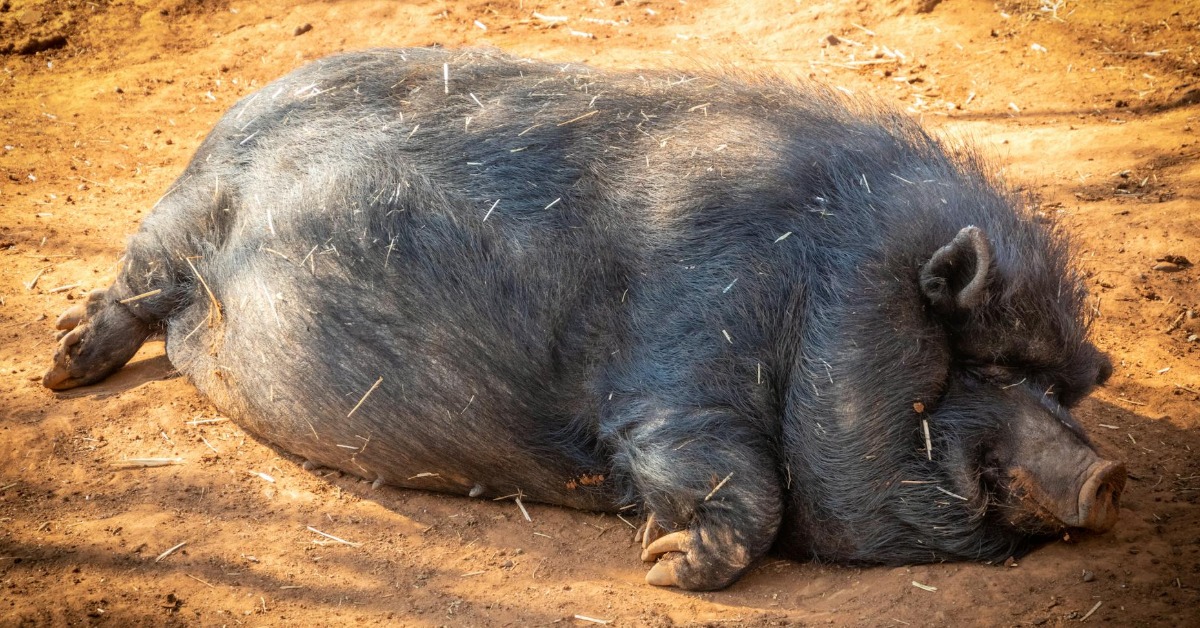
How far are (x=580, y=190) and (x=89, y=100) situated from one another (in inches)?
247

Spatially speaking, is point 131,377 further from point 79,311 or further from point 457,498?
point 457,498

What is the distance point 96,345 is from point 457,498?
7.08ft

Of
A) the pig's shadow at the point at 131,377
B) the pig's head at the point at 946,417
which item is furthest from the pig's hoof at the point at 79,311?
the pig's head at the point at 946,417

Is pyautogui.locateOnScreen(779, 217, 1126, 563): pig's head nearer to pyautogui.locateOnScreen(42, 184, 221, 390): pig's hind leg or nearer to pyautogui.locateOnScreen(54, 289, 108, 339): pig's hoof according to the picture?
pyautogui.locateOnScreen(42, 184, 221, 390): pig's hind leg

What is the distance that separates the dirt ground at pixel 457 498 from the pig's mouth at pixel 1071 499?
178 mm

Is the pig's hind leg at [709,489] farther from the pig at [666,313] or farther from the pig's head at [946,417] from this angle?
the pig's head at [946,417]

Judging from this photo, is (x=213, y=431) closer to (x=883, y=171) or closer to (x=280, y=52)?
(x=883, y=171)

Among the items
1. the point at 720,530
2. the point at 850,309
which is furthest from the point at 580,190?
the point at 720,530

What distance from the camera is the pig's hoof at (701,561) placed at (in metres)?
3.63

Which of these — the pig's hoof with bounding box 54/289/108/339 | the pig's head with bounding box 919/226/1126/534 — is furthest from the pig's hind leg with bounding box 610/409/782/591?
the pig's hoof with bounding box 54/289/108/339

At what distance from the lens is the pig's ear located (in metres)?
3.27

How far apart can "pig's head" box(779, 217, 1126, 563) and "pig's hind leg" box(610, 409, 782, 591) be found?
19cm

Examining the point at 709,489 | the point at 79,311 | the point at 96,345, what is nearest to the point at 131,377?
the point at 96,345

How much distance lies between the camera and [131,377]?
16.8ft
